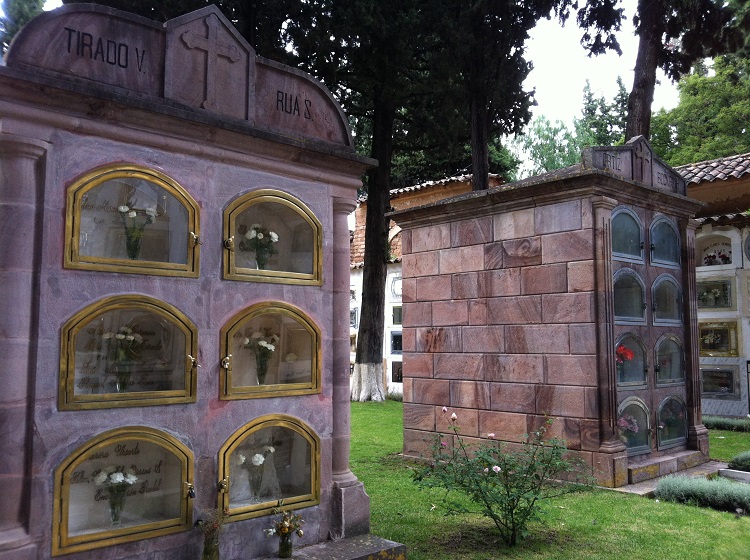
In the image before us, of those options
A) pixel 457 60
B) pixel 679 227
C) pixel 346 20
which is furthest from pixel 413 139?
pixel 679 227

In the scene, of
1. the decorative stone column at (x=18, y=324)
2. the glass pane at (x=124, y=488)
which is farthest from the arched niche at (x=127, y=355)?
the glass pane at (x=124, y=488)

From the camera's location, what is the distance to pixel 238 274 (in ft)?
14.0

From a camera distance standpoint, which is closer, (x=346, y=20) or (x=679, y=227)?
(x=679, y=227)

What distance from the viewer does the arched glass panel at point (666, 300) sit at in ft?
26.1

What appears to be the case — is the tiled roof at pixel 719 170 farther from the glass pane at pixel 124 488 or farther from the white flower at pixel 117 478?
the white flower at pixel 117 478

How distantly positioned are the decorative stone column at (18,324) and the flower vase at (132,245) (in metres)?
0.48

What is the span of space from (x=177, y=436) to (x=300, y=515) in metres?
1.04

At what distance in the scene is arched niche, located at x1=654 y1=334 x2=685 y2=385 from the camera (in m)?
7.88

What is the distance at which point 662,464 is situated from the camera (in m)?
7.45

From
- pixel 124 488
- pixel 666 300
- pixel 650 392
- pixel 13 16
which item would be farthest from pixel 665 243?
pixel 13 16

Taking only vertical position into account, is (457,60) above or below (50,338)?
above

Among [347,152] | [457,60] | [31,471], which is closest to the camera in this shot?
[31,471]

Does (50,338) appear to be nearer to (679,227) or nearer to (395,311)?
(679,227)

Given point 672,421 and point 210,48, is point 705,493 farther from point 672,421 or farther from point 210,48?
point 210,48
